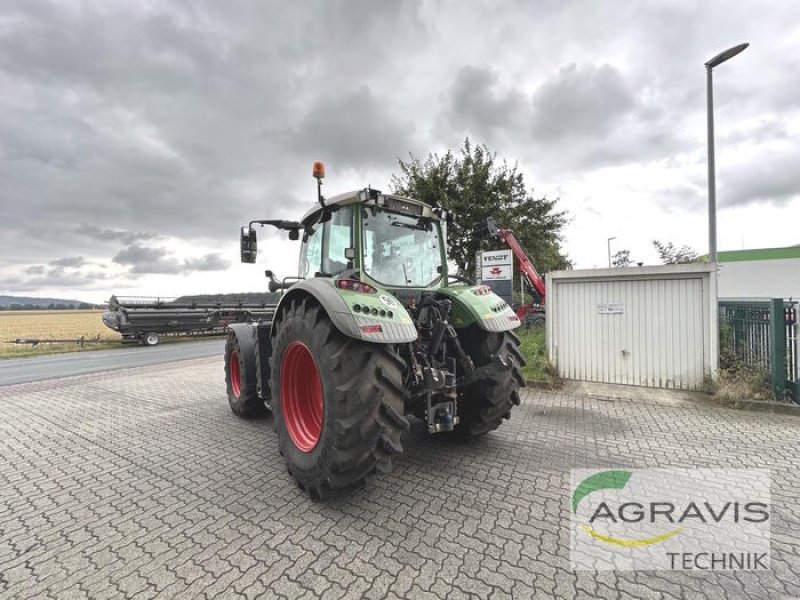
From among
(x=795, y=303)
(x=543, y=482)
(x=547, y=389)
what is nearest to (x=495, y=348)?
(x=543, y=482)

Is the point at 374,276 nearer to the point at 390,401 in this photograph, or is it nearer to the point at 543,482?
the point at 390,401

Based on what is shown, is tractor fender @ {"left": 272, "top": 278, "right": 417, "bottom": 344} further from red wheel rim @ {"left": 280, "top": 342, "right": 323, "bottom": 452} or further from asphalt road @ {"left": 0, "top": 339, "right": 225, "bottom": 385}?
asphalt road @ {"left": 0, "top": 339, "right": 225, "bottom": 385}

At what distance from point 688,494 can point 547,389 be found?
3.52 m

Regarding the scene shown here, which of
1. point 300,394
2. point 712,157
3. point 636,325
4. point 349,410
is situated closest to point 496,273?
point 636,325

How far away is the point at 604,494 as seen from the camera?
2.73 metres

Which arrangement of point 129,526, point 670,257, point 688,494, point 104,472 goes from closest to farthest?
point 129,526 → point 688,494 → point 104,472 → point 670,257

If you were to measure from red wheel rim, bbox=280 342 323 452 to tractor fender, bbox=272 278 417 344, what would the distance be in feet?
2.09

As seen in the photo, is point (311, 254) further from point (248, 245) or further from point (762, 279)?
point (762, 279)

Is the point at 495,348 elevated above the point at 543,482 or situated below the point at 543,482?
above

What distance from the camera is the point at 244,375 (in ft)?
15.0

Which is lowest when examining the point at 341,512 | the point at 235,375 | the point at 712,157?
the point at 341,512

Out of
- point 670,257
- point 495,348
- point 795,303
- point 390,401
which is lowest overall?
point 390,401

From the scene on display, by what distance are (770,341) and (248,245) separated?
6.76 m

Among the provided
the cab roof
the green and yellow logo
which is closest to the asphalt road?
the cab roof
